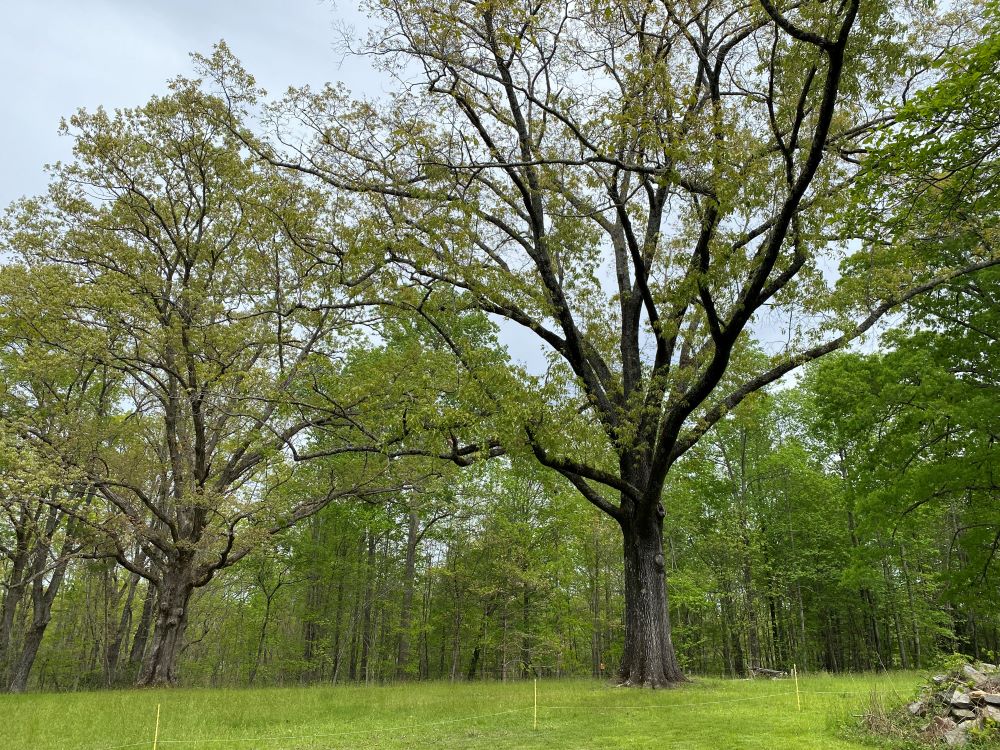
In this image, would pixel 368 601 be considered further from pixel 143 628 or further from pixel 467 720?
pixel 467 720

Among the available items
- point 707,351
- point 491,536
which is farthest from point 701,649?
point 707,351

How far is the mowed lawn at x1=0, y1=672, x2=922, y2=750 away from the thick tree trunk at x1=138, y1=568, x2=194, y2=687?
424 centimetres

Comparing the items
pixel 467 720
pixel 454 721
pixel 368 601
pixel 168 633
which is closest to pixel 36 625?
pixel 168 633

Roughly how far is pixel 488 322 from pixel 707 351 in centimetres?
1114

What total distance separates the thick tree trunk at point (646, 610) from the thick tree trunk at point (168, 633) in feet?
39.9

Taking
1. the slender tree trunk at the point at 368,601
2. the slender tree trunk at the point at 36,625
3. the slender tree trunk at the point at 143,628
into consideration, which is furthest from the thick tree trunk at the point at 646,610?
the slender tree trunk at the point at 143,628

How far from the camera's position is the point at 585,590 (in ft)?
110

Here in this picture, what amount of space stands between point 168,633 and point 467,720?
11.9 meters

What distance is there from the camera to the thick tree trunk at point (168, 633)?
16375 mm

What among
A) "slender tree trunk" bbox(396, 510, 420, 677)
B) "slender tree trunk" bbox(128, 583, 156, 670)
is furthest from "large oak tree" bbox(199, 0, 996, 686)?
"slender tree trunk" bbox(128, 583, 156, 670)

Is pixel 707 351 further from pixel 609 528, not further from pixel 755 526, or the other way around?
pixel 755 526

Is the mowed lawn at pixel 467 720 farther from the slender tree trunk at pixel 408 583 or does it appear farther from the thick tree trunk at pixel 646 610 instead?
the slender tree trunk at pixel 408 583

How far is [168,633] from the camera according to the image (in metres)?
16.6

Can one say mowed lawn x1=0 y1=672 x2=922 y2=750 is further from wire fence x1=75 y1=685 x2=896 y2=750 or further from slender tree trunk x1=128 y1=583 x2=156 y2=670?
slender tree trunk x1=128 y1=583 x2=156 y2=670
